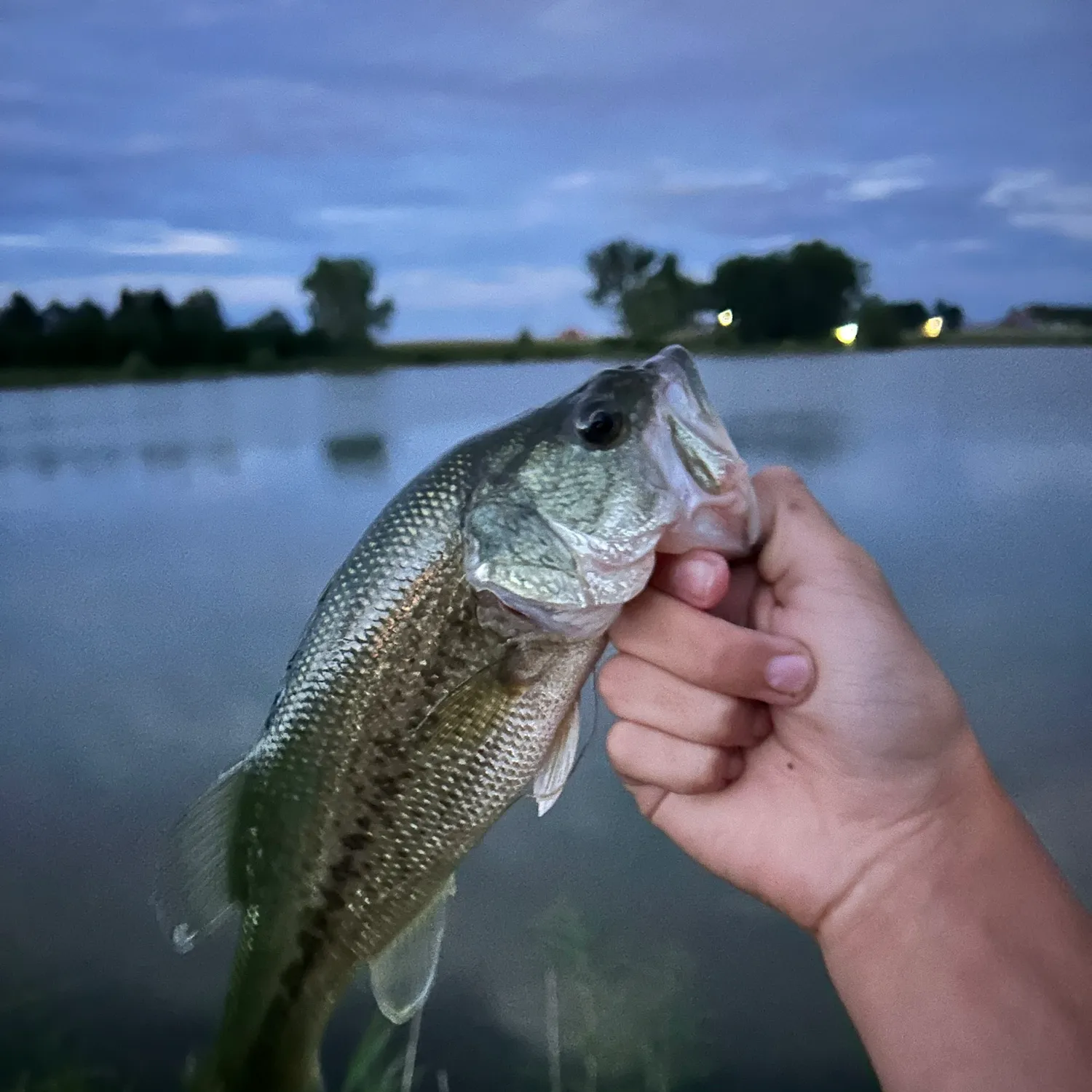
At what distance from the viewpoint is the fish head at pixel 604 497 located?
1018 mm

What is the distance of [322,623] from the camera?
43.0 inches

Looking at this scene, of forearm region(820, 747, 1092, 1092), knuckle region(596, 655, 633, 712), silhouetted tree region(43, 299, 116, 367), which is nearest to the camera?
forearm region(820, 747, 1092, 1092)

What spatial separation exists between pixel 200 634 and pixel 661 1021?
207 cm

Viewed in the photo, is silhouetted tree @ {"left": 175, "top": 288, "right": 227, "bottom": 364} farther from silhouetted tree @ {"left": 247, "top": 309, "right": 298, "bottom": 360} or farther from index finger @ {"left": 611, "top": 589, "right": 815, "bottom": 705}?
index finger @ {"left": 611, "top": 589, "right": 815, "bottom": 705}

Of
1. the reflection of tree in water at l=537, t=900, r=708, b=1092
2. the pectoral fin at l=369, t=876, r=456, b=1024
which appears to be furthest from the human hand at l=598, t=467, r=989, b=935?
the reflection of tree in water at l=537, t=900, r=708, b=1092

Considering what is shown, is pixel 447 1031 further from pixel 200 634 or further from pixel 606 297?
pixel 606 297

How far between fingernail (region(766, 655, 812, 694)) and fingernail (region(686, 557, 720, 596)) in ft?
0.46

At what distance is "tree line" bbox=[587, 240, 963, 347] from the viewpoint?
9.06 feet

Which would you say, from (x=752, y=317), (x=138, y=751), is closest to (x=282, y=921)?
(x=138, y=751)

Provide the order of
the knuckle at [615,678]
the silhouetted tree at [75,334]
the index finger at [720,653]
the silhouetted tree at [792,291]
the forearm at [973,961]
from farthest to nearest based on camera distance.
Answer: the silhouetted tree at [75,334], the silhouetted tree at [792,291], the knuckle at [615,678], the index finger at [720,653], the forearm at [973,961]

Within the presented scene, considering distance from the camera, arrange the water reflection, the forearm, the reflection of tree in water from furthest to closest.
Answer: the water reflection, the reflection of tree in water, the forearm

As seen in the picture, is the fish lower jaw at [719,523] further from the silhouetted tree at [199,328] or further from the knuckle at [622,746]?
the silhouetted tree at [199,328]

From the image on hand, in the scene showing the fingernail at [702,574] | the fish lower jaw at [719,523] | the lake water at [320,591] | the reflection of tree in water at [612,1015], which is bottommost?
the reflection of tree in water at [612,1015]

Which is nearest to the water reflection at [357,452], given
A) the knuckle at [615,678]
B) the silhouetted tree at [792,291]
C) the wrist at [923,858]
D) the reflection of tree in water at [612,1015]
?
the silhouetted tree at [792,291]
